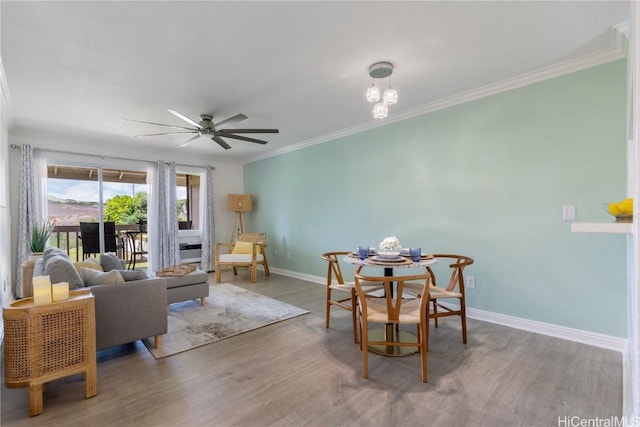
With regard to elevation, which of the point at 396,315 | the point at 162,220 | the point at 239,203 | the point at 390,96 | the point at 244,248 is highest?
the point at 390,96

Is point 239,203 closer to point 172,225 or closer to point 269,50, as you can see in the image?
point 172,225

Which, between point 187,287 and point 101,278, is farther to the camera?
point 187,287

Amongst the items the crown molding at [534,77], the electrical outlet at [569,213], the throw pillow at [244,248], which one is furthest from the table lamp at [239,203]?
the electrical outlet at [569,213]

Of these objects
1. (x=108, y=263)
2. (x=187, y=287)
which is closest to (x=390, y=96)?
(x=187, y=287)

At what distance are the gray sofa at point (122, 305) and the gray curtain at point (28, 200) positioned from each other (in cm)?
241

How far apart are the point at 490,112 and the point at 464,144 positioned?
389 mm

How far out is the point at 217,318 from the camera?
3.25m

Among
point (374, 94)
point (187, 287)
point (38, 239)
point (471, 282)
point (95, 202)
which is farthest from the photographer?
point (95, 202)

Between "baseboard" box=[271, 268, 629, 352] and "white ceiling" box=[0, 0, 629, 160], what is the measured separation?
2.36 meters

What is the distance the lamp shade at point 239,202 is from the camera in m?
6.12

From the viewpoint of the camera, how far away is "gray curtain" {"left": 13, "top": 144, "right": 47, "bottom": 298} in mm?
4203

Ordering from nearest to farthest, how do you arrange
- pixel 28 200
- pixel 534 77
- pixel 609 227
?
1. pixel 609 227
2. pixel 534 77
3. pixel 28 200

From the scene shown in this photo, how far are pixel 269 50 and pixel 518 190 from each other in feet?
8.69

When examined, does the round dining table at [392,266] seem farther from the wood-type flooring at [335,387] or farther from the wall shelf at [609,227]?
the wall shelf at [609,227]
